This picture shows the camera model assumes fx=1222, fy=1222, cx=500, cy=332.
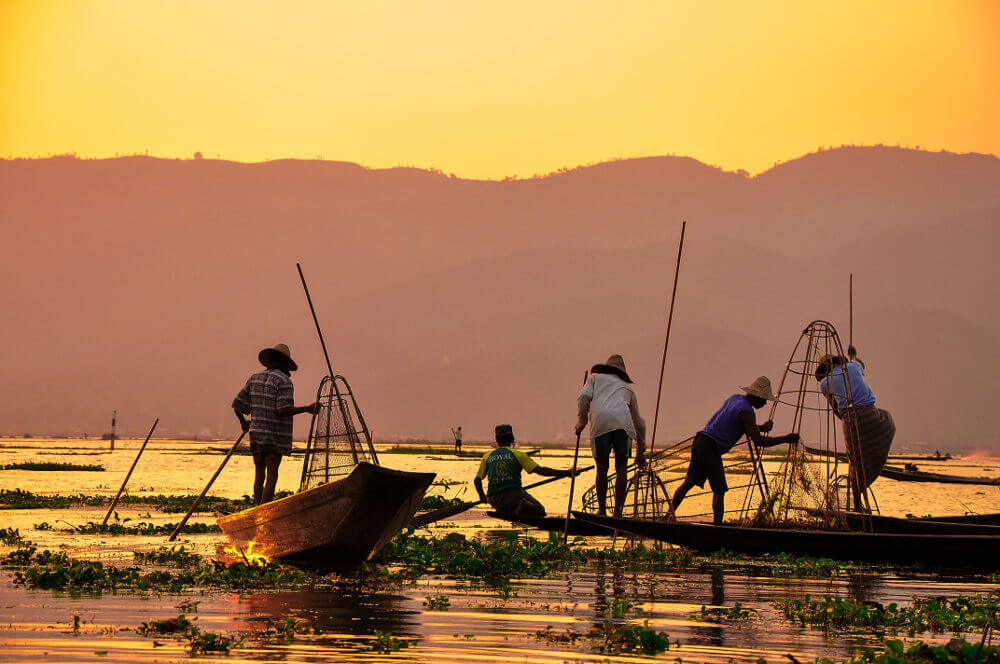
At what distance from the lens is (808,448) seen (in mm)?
16938

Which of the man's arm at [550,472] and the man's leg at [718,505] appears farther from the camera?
the man's arm at [550,472]

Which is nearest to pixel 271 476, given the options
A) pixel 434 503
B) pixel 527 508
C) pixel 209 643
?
pixel 527 508

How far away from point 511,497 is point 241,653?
373 inches

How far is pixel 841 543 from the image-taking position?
47.1 feet

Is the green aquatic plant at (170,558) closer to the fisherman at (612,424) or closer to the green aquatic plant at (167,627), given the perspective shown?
the green aquatic plant at (167,627)

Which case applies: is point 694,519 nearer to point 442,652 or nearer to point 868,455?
point 868,455

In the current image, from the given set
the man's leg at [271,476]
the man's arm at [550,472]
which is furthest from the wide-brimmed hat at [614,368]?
the man's leg at [271,476]

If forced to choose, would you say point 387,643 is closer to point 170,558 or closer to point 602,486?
point 170,558

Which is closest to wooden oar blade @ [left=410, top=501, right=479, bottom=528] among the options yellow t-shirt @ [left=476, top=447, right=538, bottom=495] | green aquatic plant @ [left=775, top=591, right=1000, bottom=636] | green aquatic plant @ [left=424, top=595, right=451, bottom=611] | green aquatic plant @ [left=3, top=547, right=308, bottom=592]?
yellow t-shirt @ [left=476, top=447, right=538, bottom=495]

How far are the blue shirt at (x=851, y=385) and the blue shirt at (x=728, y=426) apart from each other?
1495mm

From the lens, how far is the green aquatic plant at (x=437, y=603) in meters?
10.4

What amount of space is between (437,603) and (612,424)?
624 centimetres

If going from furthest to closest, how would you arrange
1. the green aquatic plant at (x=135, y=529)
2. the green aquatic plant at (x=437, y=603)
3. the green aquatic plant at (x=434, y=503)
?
1. the green aquatic plant at (x=434, y=503)
2. the green aquatic plant at (x=135, y=529)
3. the green aquatic plant at (x=437, y=603)

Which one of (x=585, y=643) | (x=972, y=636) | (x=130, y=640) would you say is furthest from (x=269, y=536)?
(x=972, y=636)
